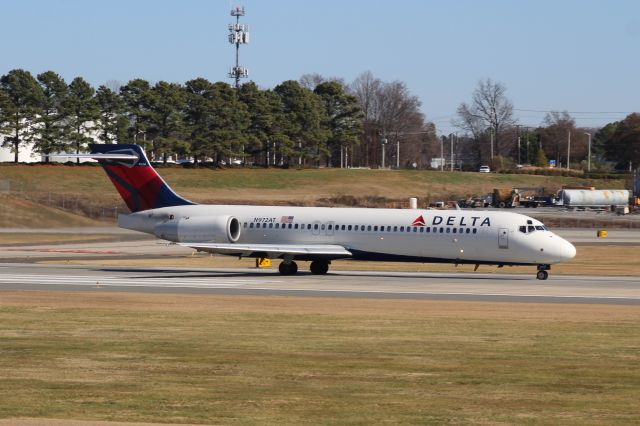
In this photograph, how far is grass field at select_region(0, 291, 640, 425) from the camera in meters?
18.6

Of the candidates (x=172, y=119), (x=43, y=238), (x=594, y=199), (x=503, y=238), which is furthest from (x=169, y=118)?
(x=503, y=238)

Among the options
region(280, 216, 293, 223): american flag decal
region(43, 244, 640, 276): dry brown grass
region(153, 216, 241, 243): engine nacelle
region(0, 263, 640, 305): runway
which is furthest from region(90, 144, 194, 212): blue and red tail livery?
region(43, 244, 640, 276): dry brown grass

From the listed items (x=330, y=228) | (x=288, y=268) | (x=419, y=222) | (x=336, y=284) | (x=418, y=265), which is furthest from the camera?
(x=418, y=265)

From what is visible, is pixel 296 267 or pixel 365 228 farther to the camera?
pixel 296 267

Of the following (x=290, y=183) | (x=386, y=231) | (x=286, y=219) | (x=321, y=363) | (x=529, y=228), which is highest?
(x=290, y=183)

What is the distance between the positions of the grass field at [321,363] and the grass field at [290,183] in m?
74.2

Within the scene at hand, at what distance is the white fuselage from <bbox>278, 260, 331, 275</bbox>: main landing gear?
97 cm

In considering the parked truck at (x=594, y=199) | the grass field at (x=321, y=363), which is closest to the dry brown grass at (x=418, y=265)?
the grass field at (x=321, y=363)

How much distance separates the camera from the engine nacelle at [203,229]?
49.8m

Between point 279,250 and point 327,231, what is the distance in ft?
7.57

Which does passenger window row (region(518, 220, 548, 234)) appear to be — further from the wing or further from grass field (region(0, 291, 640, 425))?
grass field (region(0, 291, 640, 425))

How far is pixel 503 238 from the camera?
153 ft

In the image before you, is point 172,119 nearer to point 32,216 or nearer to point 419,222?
point 32,216

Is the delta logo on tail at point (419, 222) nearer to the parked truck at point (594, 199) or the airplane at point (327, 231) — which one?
the airplane at point (327, 231)
